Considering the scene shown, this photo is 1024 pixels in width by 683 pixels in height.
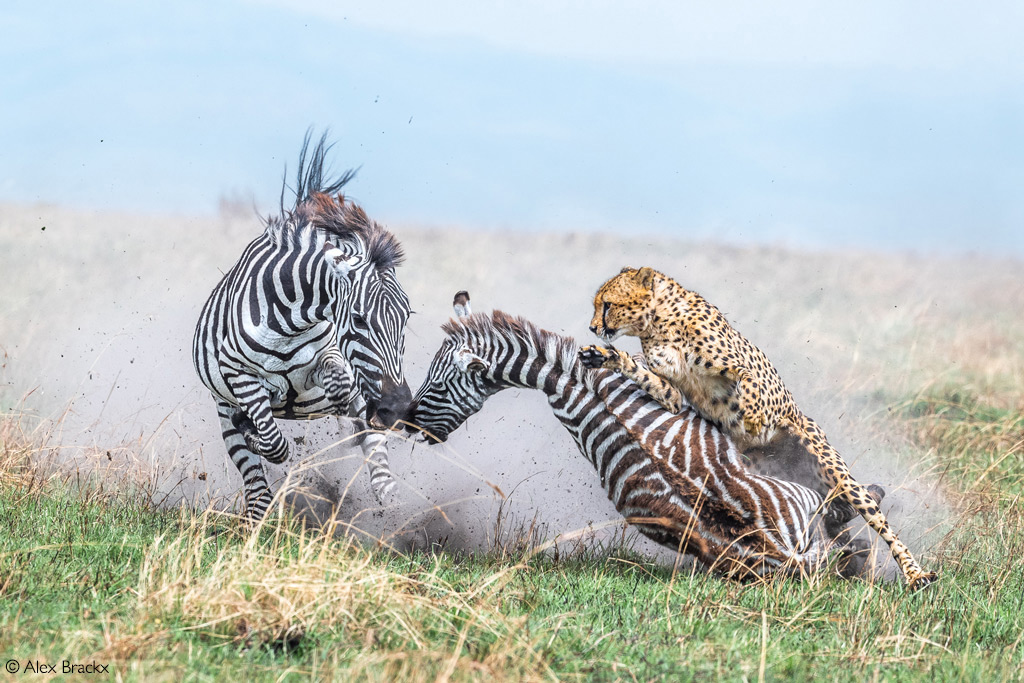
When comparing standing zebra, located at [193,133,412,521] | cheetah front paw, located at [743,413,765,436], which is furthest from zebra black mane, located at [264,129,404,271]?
cheetah front paw, located at [743,413,765,436]

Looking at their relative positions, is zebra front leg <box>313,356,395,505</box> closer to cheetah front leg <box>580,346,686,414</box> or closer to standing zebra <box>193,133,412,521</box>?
standing zebra <box>193,133,412,521</box>

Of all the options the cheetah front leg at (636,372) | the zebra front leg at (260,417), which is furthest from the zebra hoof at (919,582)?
the zebra front leg at (260,417)

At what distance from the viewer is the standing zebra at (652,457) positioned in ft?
20.1

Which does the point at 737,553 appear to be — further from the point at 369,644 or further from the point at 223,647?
the point at 223,647

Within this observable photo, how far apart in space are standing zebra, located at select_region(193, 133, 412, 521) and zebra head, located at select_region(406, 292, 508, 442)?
0.27 meters

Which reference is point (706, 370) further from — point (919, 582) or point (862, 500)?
point (919, 582)

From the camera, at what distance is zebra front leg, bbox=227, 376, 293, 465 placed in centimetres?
744

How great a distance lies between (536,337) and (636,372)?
78 cm

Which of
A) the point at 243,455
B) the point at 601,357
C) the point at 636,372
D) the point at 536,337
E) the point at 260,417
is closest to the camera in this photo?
the point at 601,357

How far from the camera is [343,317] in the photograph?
7402 mm

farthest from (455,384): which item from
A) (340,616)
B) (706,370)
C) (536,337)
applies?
(340,616)

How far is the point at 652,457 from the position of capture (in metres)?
6.36

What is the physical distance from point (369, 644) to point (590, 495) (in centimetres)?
467

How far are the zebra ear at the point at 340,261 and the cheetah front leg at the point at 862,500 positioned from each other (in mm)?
3563
